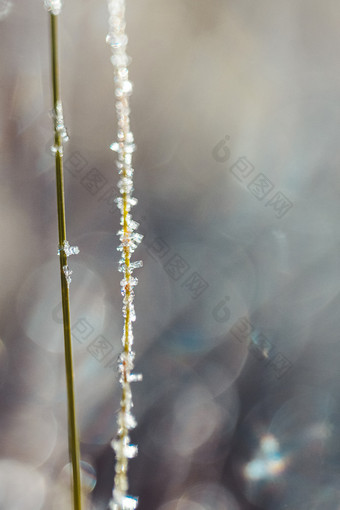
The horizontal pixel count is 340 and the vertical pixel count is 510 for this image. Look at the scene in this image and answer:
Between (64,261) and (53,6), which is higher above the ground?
(53,6)

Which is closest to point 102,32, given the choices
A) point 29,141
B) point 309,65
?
point 29,141

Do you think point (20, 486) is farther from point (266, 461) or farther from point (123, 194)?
point (123, 194)

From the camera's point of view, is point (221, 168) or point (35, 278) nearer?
point (35, 278)

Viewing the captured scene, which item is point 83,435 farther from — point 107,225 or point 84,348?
point 107,225

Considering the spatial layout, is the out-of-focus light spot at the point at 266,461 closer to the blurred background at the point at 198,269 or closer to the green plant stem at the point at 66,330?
the blurred background at the point at 198,269

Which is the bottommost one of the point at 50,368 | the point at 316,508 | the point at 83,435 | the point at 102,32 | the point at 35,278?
the point at 316,508

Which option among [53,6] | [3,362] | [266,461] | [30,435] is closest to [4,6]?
[53,6]

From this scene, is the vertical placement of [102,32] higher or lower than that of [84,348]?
higher
